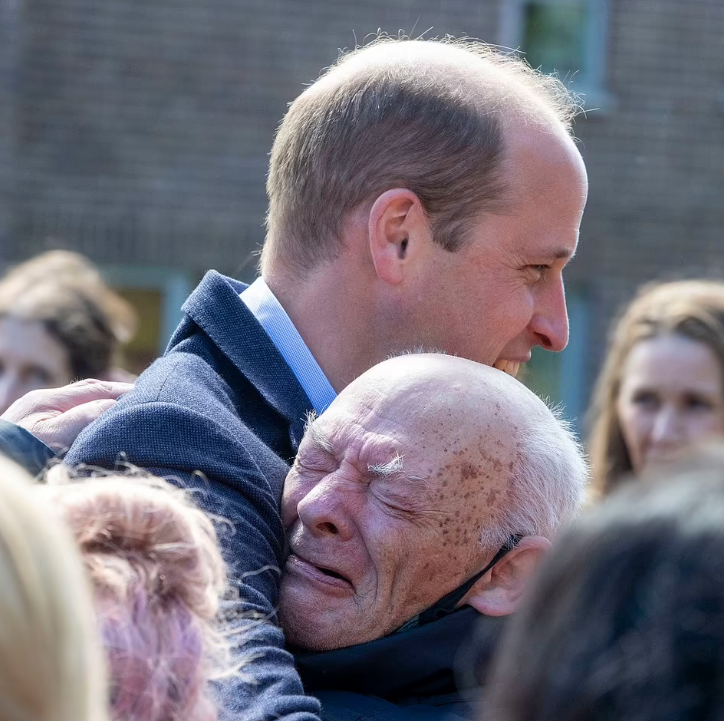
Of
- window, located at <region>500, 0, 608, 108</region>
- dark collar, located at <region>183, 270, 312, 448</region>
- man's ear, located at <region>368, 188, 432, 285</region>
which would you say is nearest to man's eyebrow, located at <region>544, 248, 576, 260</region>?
man's ear, located at <region>368, 188, 432, 285</region>

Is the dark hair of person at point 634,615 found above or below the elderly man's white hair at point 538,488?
above

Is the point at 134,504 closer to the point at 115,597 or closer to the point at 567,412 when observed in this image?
the point at 115,597

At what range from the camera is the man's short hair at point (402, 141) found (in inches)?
96.7

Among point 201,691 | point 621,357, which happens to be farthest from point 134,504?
point 621,357

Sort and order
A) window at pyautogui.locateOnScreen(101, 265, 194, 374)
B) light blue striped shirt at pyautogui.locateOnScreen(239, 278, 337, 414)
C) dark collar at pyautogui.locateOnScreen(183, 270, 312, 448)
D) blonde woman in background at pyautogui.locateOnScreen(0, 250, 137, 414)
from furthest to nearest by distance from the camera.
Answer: window at pyautogui.locateOnScreen(101, 265, 194, 374)
blonde woman in background at pyautogui.locateOnScreen(0, 250, 137, 414)
light blue striped shirt at pyautogui.locateOnScreen(239, 278, 337, 414)
dark collar at pyautogui.locateOnScreen(183, 270, 312, 448)

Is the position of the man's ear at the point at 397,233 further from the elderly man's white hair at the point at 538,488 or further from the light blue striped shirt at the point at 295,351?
the elderly man's white hair at the point at 538,488

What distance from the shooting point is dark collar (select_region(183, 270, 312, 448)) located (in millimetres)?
2277

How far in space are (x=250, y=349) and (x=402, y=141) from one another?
532 mm

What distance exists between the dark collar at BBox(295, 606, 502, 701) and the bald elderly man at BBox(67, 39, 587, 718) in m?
0.45

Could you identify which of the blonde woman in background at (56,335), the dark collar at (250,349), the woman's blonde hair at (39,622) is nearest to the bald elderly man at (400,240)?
the dark collar at (250,349)

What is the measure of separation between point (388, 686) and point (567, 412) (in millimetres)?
7308

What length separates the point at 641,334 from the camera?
5020 millimetres

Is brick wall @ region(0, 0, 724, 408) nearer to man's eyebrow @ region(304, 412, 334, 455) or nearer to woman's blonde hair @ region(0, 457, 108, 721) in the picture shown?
man's eyebrow @ region(304, 412, 334, 455)

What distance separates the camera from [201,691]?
1.45m
